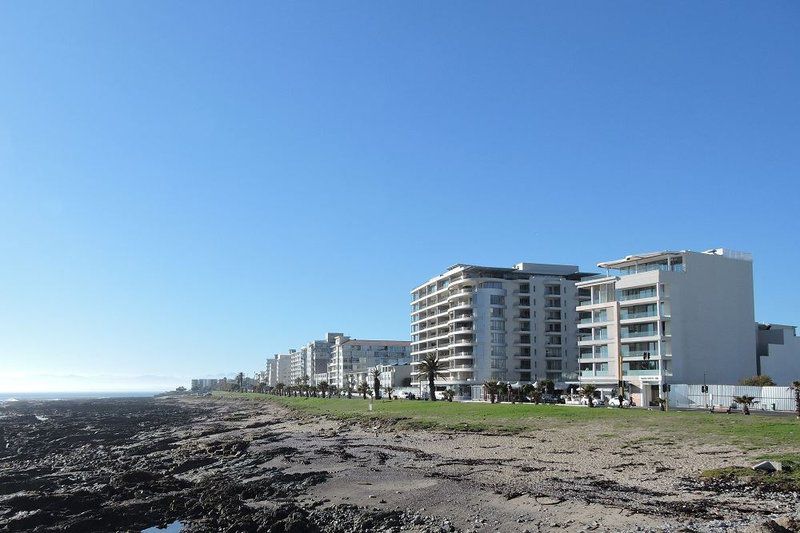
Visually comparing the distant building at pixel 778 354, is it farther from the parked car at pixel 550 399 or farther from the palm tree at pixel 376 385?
the palm tree at pixel 376 385

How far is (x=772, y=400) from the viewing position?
2355 inches

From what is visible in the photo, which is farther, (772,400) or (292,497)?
(772,400)

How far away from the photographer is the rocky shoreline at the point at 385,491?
19.8 m

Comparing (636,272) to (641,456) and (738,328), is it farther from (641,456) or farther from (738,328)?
(641,456)

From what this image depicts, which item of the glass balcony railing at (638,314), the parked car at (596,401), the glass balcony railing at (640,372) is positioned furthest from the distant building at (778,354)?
the parked car at (596,401)

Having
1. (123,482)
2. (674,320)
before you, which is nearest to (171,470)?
(123,482)

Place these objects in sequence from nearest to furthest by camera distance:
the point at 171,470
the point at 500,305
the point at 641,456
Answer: the point at 641,456
the point at 171,470
the point at 500,305

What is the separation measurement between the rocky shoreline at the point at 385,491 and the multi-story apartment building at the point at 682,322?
1615 inches

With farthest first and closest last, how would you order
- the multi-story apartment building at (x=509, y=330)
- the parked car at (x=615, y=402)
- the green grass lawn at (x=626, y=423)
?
the multi-story apartment building at (x=509, y=330), the parked car at (x=615, y=402), the green grass lawn at (x=626, y=423)

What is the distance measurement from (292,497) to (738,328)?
7072 centimetres

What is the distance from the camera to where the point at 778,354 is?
3194 inches

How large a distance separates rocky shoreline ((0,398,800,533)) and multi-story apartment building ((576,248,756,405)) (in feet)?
135

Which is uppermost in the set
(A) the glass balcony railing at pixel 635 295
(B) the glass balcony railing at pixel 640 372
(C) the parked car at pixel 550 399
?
(A) the glass balcony railing at pixel 635 295

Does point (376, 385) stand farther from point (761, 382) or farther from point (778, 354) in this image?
point (761, 382)
